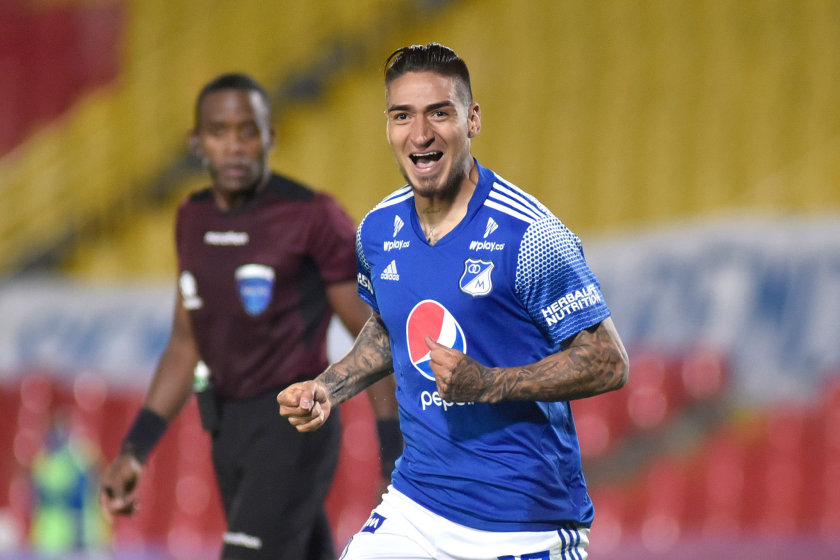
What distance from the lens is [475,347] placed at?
257cm

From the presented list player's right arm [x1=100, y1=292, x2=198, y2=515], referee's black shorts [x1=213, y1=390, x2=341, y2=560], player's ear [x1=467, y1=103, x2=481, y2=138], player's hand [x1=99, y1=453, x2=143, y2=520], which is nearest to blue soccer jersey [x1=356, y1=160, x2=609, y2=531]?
player's ear [x1=467, y1=103, x2=481, y2=138]

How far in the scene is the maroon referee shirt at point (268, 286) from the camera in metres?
3.53

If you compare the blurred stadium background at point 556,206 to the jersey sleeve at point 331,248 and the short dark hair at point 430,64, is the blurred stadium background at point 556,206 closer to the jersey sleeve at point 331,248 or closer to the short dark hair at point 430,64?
the jersey sleeve at point 331,248

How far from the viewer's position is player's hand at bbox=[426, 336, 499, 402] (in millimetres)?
2289

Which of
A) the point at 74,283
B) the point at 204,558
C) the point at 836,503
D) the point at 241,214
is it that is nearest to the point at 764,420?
the point at 836,503

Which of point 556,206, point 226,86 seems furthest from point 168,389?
point 556,206

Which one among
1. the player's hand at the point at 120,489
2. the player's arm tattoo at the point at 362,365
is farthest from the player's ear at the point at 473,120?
the player's hand at the point at 120,489

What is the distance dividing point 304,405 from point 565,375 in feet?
1.97

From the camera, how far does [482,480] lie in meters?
2.57

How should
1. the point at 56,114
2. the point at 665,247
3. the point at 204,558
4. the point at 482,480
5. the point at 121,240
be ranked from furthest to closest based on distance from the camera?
the point at 56,114
the point at 121,240
the point at 665,247
the point at 204,558
the point at 482,480

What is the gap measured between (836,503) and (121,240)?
6825 mm

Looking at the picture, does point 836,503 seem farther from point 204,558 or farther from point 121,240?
point 121,240

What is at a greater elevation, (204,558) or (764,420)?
(764,420)

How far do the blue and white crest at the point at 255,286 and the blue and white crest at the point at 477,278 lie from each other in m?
1.15
